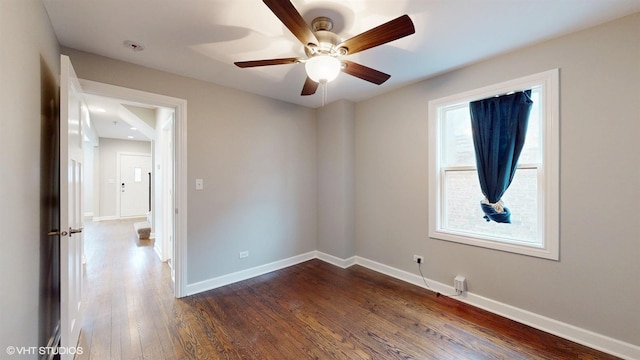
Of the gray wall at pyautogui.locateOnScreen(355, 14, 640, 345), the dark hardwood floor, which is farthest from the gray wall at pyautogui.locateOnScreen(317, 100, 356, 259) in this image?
the gray wall at pyautogui.locateOnScreen(355, 14, 640, 345)

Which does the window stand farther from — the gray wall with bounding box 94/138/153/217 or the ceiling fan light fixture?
the gray wall with bounding box 94/138/153/217

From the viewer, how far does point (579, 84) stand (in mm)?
1984

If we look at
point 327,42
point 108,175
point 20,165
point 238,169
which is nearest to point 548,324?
point 327,42

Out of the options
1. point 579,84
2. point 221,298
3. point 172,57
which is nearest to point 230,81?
point 172,57

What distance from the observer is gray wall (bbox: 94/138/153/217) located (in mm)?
7645

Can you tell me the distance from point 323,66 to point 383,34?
1.39 ft

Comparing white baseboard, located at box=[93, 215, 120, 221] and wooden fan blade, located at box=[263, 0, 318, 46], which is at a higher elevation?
wooden fan blade, located at box=[263, 0, 318, 46]

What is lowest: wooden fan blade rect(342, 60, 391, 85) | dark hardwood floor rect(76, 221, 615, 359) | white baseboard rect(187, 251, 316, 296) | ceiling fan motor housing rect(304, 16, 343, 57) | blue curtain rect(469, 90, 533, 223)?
dark hardwood floor rect(76, 221, 615, 359)

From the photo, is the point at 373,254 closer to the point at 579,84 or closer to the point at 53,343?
the point at 579,84

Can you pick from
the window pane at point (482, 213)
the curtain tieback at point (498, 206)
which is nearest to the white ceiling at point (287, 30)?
the window pane at point (482, 213)

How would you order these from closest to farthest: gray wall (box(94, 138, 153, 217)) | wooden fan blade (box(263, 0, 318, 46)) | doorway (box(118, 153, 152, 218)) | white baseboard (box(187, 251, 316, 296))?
wooden fan blade (box(263, 0, 318, 46))
white baseboard (box(187, 251, 316, 296))
gray wall (box(94, 138, 153, 217))
doorway (box(118, 153, 152, 218))

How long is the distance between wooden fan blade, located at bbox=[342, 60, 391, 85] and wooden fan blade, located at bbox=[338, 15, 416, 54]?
166 millimetres

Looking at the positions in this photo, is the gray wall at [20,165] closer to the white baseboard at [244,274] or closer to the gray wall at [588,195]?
the white baseboard at [244,274]

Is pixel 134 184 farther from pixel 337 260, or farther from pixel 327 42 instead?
pixel 327 42
